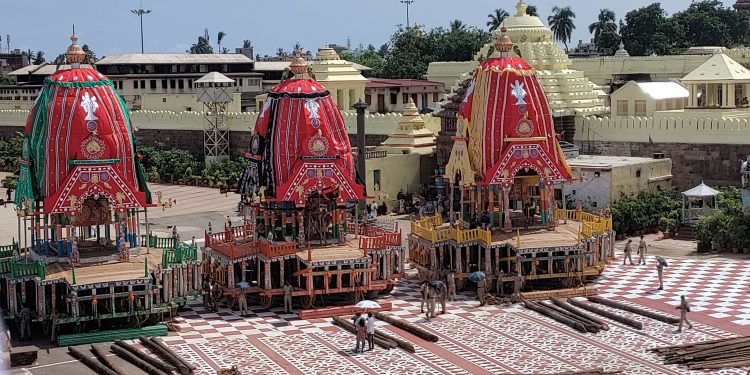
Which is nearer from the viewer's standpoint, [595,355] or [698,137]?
[595,355]

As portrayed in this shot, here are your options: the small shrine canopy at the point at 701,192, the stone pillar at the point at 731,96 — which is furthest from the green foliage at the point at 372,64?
the small shrine canopy at the point at 701,192

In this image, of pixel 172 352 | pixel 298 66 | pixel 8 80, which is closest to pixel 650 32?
pixel 8 80

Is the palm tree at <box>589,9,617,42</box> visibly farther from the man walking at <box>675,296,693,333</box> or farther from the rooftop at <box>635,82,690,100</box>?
the man walking at <box>675,296,693,333</box>

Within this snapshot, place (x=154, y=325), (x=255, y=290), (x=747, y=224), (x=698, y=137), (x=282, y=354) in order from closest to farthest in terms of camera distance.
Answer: (x=282, y=354) → (x=154, y=325) → (x=255, y=290) → (x=747, y=224) → (x=698, y=137)

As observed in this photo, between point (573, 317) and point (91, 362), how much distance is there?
1009cm

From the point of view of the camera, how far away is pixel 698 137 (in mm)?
41719

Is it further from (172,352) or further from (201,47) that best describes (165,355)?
(201,47)

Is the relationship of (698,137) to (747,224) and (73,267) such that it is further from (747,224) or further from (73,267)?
(73,267)

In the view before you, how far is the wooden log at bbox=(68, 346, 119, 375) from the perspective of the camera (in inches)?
901

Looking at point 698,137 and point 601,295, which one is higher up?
point 698,137

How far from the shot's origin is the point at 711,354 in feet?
75.8

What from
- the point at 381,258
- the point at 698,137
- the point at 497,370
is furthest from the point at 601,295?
the point at 698,137

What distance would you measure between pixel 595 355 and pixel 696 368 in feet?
6.44

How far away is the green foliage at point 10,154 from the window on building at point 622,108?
29.9 meters
